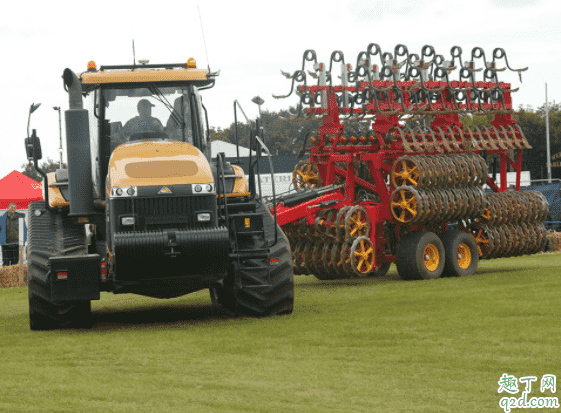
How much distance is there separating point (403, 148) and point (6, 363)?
962cm

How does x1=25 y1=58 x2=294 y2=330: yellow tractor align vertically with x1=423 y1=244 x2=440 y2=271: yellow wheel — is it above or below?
above

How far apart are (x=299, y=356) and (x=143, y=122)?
13.1 feet

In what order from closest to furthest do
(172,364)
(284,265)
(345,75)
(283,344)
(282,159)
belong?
(172,364)
(283,344)
(284,265)
(345,75)
(282,159)

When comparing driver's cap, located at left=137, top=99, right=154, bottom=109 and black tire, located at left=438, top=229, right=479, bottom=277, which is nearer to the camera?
driver's cap, located at left=137, top=99, right=154, bottom=109

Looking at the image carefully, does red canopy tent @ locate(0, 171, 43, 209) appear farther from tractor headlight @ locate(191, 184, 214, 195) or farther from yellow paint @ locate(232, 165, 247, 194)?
tractor headlight @ locate(191, 184, 214, 195)

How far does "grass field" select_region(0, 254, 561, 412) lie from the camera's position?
603cm

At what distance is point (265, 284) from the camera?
9.95 meters

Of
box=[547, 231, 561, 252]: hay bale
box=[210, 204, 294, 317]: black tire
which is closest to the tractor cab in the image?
box=[210, 204, 294, 317]: black tire

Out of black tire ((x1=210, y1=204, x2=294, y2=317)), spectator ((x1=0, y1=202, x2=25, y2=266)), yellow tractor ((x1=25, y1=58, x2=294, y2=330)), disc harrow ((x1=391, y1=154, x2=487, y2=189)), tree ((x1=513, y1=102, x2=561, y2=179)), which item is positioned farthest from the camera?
tree ((x1=513, y1=102, x2=561, y2=179))

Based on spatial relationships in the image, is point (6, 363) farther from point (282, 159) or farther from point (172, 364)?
point (282, 159)

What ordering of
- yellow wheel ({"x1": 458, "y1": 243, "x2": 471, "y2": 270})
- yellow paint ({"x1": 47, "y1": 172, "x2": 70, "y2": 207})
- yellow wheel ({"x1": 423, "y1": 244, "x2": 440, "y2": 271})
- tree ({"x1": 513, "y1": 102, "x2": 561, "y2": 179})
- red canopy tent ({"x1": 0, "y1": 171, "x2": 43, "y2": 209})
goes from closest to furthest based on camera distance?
yellow paint ({"x1": 47, "y1": 172, "x2": 70, "y2": 207}) < yellow wheel ({"x1": 423, "y1": 244, "x2": 440, "y2": 271}) < yellow wheel ({"x1": 458, "y1": 243, "x2": 471, "y2": 270}) < red canopy tent ({"x1": 0, "y1": 171, "x2": 43, "y2": 209}) < tree ({"x1": 513, "y1": 102, "x2": 561, "y2": 179})

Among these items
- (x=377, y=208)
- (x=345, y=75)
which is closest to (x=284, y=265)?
(x=377, y=208)

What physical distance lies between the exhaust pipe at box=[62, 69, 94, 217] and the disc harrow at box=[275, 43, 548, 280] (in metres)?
5.95

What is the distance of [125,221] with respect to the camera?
945cm
